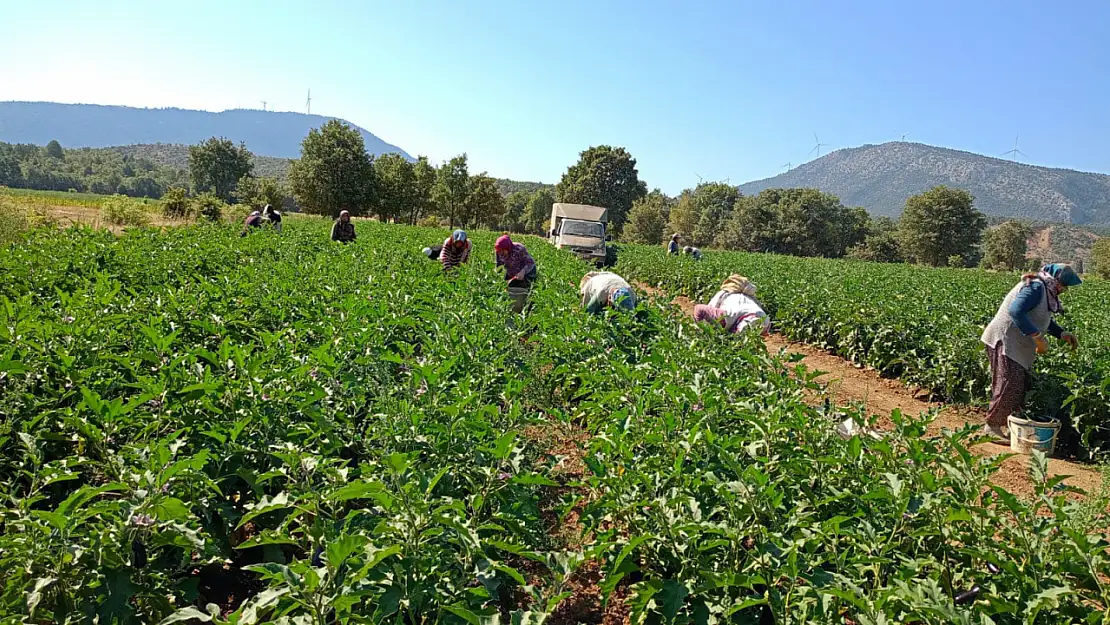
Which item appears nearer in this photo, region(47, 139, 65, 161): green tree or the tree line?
the tree line

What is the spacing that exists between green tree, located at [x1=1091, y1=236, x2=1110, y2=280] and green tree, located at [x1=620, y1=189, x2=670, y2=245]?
42.9m

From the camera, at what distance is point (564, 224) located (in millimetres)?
24797

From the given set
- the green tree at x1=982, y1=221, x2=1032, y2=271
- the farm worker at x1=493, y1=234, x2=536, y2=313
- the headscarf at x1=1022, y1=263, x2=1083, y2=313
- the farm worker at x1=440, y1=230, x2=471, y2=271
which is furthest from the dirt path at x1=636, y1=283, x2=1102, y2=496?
the green tree at x1=982, y1=221, x2=1032, y2=271

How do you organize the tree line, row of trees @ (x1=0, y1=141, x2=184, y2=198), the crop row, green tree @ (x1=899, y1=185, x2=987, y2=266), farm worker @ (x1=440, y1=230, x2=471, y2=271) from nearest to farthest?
the crop row
farm worker @ (x1=440, y1=230, x2=471, y2=271)
the tree line
green tree @ (x1=899, y1=185, x2=987, y2=266)
row of trees @ (x1=0, y1=141, x2=184, y2=198)

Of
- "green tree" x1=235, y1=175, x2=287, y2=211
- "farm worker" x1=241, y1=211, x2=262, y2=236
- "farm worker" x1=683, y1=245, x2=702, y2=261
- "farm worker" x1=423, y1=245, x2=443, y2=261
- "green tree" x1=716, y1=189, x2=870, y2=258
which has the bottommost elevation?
"farm worker" x1=423, y1=245, x2=443, y2=261

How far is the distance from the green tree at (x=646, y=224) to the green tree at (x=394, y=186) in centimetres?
2915

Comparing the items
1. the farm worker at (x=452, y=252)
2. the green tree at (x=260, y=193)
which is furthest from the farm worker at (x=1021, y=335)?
the green tree at (x=260, y=193)

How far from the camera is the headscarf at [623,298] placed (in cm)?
645

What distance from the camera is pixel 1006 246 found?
67.2 m

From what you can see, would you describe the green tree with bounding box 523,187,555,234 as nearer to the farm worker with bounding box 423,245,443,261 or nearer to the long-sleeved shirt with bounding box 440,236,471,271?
the farm worker with bounding box 423,245,443,261

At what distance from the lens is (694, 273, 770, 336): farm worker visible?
580 centimetres

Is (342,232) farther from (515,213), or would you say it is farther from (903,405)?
(515,213)

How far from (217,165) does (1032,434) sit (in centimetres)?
9322

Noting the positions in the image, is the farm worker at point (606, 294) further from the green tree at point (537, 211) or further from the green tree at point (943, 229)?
the green tree at point (537, 211)
